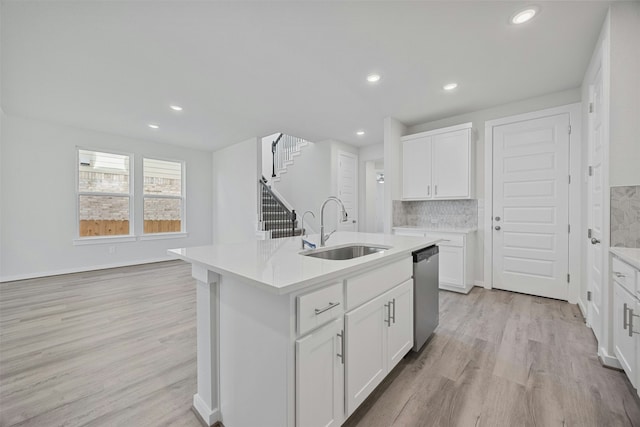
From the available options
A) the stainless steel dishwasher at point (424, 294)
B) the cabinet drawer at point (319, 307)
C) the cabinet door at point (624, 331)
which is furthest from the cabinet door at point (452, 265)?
the cabinet drawer at point (319, 307)

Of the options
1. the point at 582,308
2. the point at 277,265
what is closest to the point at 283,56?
the point at 277,265

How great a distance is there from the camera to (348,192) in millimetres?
5914

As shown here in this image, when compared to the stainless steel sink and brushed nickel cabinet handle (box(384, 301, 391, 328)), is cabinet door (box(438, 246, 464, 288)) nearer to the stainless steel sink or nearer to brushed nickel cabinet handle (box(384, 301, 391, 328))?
the stainless steel sink

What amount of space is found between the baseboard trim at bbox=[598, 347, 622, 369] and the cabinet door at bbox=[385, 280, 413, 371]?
1418 millimetres

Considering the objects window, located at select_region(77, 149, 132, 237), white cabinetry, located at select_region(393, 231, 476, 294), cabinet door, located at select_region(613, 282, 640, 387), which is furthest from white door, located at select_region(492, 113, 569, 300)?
window, located at select_region(77, 149, 132, 237)

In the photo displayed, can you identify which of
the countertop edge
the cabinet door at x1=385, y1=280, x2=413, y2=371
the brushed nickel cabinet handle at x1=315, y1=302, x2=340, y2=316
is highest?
the countertop edge

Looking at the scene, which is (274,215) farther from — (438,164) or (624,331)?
(624,331)

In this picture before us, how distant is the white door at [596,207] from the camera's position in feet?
6.71

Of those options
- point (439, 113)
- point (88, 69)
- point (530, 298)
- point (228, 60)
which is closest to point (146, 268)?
point (88, 69)

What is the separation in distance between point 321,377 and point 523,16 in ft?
9.46

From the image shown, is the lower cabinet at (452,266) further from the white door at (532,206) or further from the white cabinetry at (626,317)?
the white cabinetry at (626,317)

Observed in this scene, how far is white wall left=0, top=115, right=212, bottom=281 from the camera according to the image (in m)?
4.13

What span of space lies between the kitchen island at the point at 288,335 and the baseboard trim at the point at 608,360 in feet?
5.46

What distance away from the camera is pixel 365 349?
1438 millimetres
